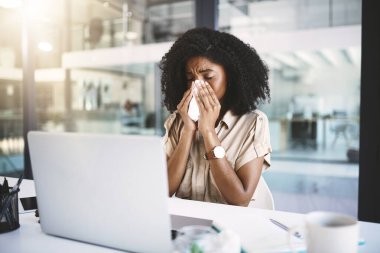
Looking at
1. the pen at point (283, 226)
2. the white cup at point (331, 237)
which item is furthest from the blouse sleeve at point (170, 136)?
the white cup at point (331, 237)

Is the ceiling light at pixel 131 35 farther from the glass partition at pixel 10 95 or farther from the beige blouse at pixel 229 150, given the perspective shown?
the beige blouse at pixel 229 150

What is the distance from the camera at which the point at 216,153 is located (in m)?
1.43

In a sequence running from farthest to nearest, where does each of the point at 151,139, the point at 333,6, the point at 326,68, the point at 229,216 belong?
the point at 326,68, the point at 333,6, the point at 229,216, the point at 151,139

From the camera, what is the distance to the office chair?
59.3 inches

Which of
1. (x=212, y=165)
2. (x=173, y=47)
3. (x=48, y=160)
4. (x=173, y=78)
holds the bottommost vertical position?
(x=212, y=165)

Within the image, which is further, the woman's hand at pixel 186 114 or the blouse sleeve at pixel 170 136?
the blouse sleeve at pixel 170 136

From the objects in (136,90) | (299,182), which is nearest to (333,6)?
(299,182)

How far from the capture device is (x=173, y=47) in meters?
1.80

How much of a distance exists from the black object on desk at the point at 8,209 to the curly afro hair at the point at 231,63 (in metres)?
1.00

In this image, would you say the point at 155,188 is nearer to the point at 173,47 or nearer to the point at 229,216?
the point at 229,216

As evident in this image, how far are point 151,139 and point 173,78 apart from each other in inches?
46.3

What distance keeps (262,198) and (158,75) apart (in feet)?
12.1

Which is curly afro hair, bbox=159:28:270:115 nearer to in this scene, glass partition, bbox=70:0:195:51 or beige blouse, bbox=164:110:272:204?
beige blouse, bbox=164:110:272:204

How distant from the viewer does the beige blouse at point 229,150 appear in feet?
4.96
